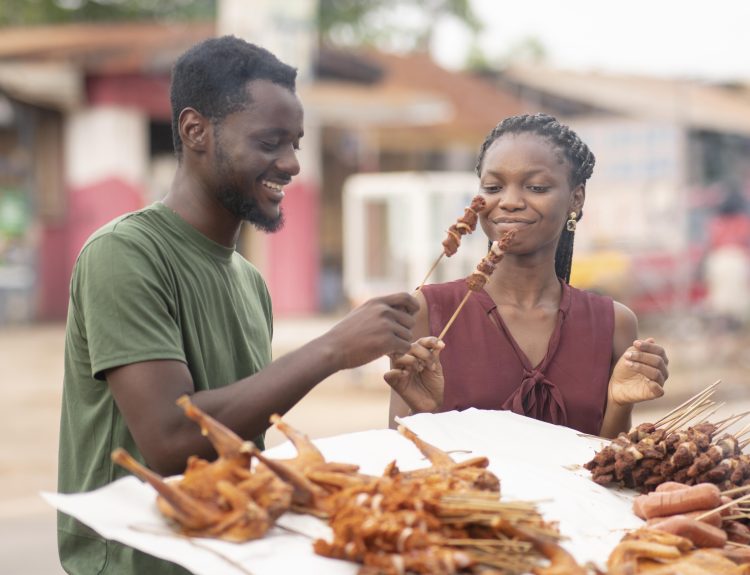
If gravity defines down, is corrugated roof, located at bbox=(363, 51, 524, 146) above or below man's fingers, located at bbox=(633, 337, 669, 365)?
above

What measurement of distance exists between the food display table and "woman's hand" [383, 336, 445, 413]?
0.19m

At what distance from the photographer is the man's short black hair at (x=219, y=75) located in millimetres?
2787

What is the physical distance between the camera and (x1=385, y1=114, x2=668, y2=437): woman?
310 centimetres

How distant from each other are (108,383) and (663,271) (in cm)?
1804

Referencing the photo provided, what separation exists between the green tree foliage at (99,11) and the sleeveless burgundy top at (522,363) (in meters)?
26.1

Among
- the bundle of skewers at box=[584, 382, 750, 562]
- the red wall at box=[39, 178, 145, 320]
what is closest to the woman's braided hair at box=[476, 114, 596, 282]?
the bundle of skewers at box=[584, 382, 750, 562]

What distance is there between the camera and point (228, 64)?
2822 mm

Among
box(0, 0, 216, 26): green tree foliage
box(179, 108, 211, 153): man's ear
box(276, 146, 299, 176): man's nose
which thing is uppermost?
box(0, 0, 216, 26): green tree foliage

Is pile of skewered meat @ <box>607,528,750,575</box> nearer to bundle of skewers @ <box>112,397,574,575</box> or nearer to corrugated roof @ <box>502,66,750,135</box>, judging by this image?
bundle of skewers @ <box>112,397,574,575</box>

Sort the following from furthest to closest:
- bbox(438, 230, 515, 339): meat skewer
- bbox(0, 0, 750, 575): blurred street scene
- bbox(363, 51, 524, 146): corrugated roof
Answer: bbox(363, 51, 524, 146): corrugated roof → bbox(0, 0, 750, 575): blurred street scene → bbox(438, 230, 515, 339): meat skewer

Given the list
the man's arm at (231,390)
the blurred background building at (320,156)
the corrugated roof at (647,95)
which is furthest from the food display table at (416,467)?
the corrugated roof at (647,95)

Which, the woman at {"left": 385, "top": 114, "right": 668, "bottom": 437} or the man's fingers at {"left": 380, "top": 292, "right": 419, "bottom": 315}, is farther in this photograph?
the woman at {"left": 385, "top": 114, "right": 668, "bottom": 437}

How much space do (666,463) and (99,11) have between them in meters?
27.5

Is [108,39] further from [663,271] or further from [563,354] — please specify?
[563,354]
